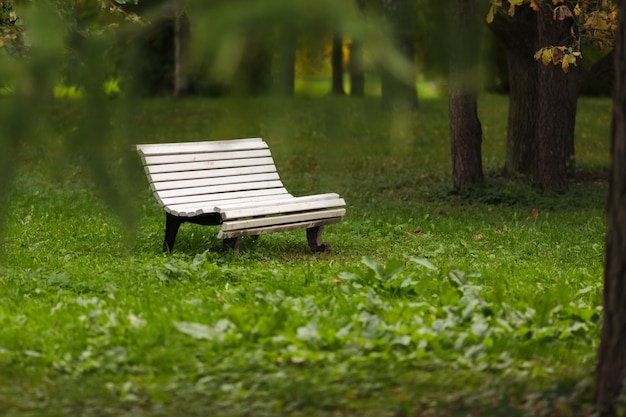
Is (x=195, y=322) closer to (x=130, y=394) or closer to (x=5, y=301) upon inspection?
(x=130, y=394)

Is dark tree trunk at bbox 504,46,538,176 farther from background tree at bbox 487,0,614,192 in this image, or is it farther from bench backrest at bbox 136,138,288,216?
bench backrest at bbox 136,138,288,216

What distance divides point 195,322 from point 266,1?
3018 mm

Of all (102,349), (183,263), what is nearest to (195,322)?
(102,349)

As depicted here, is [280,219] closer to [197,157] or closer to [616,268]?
[197,157]

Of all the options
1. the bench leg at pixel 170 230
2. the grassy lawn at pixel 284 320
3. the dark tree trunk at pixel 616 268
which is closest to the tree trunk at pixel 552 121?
the grassy lawn at pixel 284 320

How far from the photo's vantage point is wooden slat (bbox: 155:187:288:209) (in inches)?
321

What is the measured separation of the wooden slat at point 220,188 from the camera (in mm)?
8258

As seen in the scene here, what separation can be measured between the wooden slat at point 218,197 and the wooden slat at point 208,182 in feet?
0.33

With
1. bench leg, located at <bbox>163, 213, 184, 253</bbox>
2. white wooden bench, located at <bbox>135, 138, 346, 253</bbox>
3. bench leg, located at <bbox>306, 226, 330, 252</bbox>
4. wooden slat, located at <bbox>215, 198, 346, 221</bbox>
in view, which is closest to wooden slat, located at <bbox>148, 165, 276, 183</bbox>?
white wooden bench, located at <bbox>135, 138, 346, 253</bbox>

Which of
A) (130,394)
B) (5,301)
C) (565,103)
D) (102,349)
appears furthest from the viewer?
(565,103)

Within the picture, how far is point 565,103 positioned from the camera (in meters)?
11.7

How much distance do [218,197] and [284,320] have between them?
12.3ft

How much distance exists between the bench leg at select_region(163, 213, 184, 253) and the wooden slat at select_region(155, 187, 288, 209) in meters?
0.14

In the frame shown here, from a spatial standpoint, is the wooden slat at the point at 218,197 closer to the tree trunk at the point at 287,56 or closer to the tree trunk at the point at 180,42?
the tree trunk at the point at 180,42
